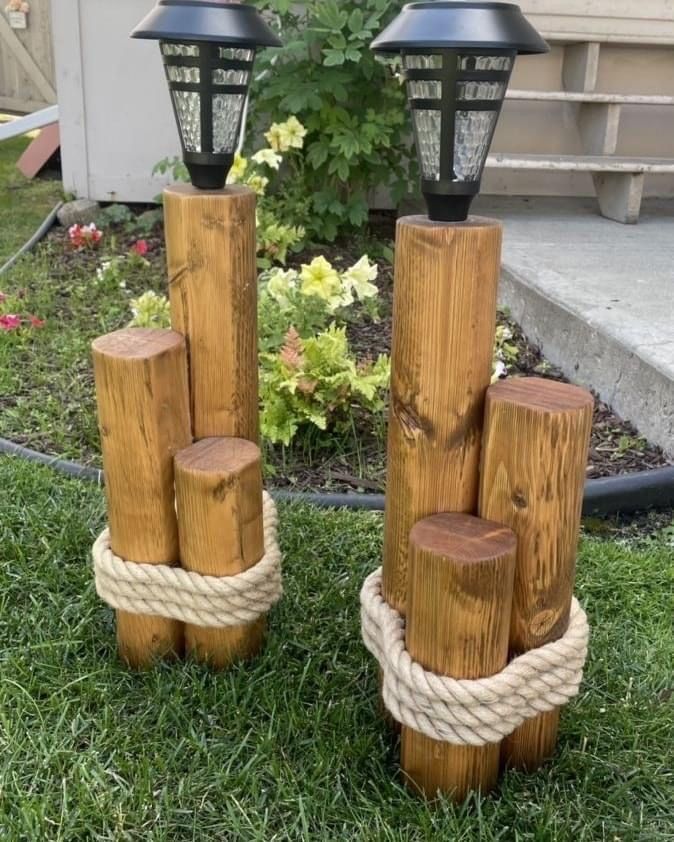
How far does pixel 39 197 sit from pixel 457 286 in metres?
5.60

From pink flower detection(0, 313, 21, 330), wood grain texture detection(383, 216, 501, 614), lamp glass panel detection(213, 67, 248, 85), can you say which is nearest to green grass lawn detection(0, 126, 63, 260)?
pink flower detection(0, 313, 21, 330)

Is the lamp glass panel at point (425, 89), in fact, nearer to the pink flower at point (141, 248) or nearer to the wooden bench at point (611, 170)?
the wooden bench at point (611, 170)

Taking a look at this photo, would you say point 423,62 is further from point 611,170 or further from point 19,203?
point 19,203

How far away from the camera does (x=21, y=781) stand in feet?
4.79

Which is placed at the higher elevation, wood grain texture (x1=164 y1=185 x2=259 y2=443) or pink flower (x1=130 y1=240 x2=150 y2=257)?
wood grain texture (x1=164 y1=185 x2=259 y2=443)

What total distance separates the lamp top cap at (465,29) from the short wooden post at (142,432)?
64cm

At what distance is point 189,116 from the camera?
1.55 metres

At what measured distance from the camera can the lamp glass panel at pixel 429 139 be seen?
4.17ft

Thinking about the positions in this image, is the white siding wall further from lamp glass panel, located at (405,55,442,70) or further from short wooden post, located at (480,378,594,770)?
short wooden post, located at (480,378,594,770)

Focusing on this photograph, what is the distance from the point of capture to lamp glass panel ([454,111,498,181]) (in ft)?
Answer: 4.13

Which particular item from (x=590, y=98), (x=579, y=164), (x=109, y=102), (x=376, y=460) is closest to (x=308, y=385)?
(x=376, y=460)

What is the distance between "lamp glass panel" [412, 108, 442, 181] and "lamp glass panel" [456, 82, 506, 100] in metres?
0.04

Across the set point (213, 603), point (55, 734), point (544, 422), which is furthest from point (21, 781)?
point (544, 422)

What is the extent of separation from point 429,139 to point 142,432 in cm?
68
